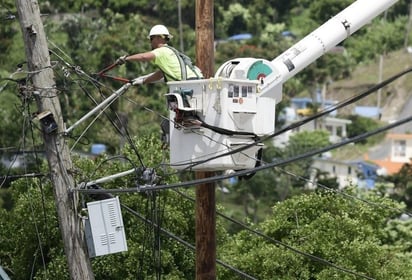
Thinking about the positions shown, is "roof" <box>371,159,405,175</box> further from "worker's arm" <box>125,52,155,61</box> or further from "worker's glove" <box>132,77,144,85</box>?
"worker's arm" <box>125,52,155,61</box>

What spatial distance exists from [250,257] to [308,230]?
129 centimetres

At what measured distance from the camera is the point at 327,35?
43.8 feet

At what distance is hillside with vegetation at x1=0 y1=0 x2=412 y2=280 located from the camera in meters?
17.4

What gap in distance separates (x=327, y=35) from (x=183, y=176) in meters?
18.5

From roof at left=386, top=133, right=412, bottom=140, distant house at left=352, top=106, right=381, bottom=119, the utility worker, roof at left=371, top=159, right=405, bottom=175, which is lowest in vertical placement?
roof at left=371, top=159, right=405, bottom=175

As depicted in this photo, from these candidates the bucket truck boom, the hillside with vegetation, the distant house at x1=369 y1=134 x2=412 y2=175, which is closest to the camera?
the bucket truck boom

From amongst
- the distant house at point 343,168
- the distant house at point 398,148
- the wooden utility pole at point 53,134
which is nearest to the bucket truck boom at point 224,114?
the wooden utility pole at point 53,134

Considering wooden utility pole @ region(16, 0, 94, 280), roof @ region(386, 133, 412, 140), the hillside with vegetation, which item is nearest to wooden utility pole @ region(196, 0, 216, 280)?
the hillside with vegetation

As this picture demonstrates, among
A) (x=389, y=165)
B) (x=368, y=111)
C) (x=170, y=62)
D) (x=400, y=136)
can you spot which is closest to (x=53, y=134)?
(x=170, y=62)

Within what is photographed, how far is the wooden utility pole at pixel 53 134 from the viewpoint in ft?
40.9

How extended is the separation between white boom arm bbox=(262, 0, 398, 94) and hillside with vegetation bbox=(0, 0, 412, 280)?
1.78 m

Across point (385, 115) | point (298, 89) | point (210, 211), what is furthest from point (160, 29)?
point (385, 115)

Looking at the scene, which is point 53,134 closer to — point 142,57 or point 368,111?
point 142,57

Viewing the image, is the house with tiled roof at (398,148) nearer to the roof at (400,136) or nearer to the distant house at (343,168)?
the roof at (400,136)
